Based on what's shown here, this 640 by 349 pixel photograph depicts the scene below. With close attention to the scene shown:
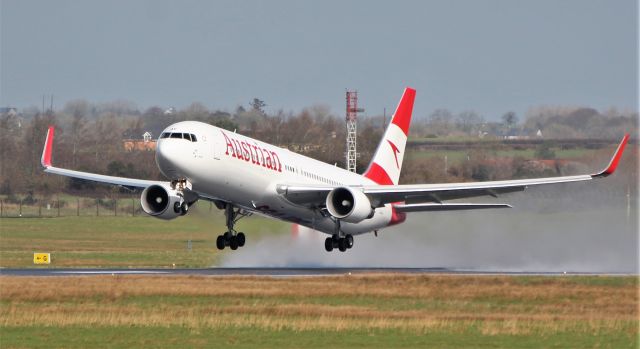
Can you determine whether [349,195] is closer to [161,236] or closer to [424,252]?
[424,252]

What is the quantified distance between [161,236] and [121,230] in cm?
391

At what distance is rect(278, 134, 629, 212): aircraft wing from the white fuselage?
0.59m

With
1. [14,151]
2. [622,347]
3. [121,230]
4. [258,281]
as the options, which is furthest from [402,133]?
[14,151]

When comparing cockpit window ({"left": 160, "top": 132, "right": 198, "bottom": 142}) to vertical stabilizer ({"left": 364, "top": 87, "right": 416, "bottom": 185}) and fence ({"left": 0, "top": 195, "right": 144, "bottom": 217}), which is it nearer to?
vertical stabilizer ({"left": 364, "top": 87, "right": 416, "bottom": 185})

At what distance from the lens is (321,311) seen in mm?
35750

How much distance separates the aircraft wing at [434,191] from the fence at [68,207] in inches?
1438

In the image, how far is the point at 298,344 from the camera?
28.5m

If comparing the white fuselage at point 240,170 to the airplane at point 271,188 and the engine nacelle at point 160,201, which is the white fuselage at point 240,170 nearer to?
the airplane at point 271,188

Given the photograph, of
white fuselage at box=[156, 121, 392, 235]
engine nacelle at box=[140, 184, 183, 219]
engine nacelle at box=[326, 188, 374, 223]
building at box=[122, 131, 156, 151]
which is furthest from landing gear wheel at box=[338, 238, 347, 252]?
building at box=[122, 131, 156, 151]

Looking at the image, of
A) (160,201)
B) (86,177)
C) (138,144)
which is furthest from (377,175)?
(138,144)

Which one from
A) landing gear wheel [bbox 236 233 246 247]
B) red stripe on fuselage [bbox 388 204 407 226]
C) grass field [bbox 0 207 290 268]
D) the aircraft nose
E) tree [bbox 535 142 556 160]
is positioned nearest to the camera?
the aircraft nose

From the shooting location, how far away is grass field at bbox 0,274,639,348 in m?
29.5

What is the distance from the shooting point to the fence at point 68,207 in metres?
85.4

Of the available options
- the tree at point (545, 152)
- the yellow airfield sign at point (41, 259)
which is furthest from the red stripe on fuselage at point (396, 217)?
the tree at point (545, 152)
